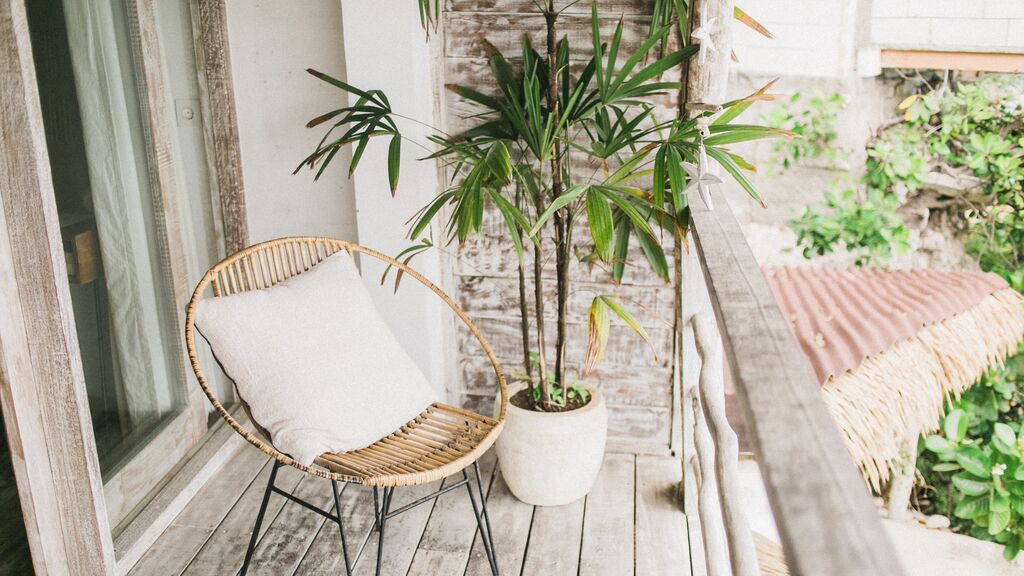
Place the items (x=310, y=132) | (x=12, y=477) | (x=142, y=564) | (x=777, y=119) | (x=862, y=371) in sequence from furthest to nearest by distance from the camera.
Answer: (x=777, y=119) → (x=862, y=371) → (x=310, y=132) → (x=142, y=564) → (x=12, y=477)

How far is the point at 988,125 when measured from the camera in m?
5.50

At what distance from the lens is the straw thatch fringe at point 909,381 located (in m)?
2.86

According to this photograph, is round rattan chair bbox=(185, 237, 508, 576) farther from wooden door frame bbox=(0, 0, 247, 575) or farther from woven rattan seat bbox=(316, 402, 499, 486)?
wooden door frame bbox=(0, 0, 247, 575)

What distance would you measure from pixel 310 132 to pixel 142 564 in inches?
53.6

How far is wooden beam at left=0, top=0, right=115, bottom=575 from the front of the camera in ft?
5.01

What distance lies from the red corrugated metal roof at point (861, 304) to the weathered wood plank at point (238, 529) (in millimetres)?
1786

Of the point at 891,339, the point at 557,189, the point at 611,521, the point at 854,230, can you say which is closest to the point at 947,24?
the point at 854,230

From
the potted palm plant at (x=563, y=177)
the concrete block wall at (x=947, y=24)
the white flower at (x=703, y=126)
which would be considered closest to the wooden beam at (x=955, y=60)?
the concrete block wall at (x=947, y=24)

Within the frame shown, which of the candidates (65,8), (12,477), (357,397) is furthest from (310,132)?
(12,477)

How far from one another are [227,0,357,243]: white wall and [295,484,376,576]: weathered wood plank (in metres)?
0.85

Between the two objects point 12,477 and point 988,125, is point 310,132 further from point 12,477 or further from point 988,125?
point 988,125

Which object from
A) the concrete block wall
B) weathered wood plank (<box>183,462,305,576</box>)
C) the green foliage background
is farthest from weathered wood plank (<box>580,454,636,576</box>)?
the concrete block wall

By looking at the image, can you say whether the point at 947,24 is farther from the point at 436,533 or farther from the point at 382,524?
the point at 382,524

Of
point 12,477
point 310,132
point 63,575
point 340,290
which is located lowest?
point 63,575
